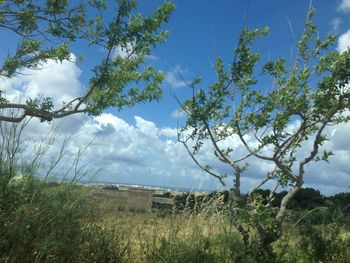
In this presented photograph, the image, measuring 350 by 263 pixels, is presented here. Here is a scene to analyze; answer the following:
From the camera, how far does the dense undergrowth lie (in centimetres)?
495

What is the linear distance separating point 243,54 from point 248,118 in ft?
3.32

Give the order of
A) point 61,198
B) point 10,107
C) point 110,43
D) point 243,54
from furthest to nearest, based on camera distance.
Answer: point 243,54 → point 110,43 → point 10,107 → point 61,198

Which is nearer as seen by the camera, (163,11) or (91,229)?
(91,229)

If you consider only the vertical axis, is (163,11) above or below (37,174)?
above

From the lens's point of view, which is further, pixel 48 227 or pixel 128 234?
pixel 128 234

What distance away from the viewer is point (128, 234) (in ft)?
21.1

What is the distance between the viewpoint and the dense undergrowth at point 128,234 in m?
4.95

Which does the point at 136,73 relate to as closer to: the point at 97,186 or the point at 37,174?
the point at 97,186

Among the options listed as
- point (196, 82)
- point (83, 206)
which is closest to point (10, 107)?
point (83, 206)

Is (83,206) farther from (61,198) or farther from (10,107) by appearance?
(10,107)

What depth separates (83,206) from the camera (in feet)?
18.7

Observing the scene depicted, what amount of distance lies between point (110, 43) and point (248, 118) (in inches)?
96.8

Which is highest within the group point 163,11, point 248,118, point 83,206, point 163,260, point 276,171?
point 163,11

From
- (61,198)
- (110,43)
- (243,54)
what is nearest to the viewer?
(61,198)
